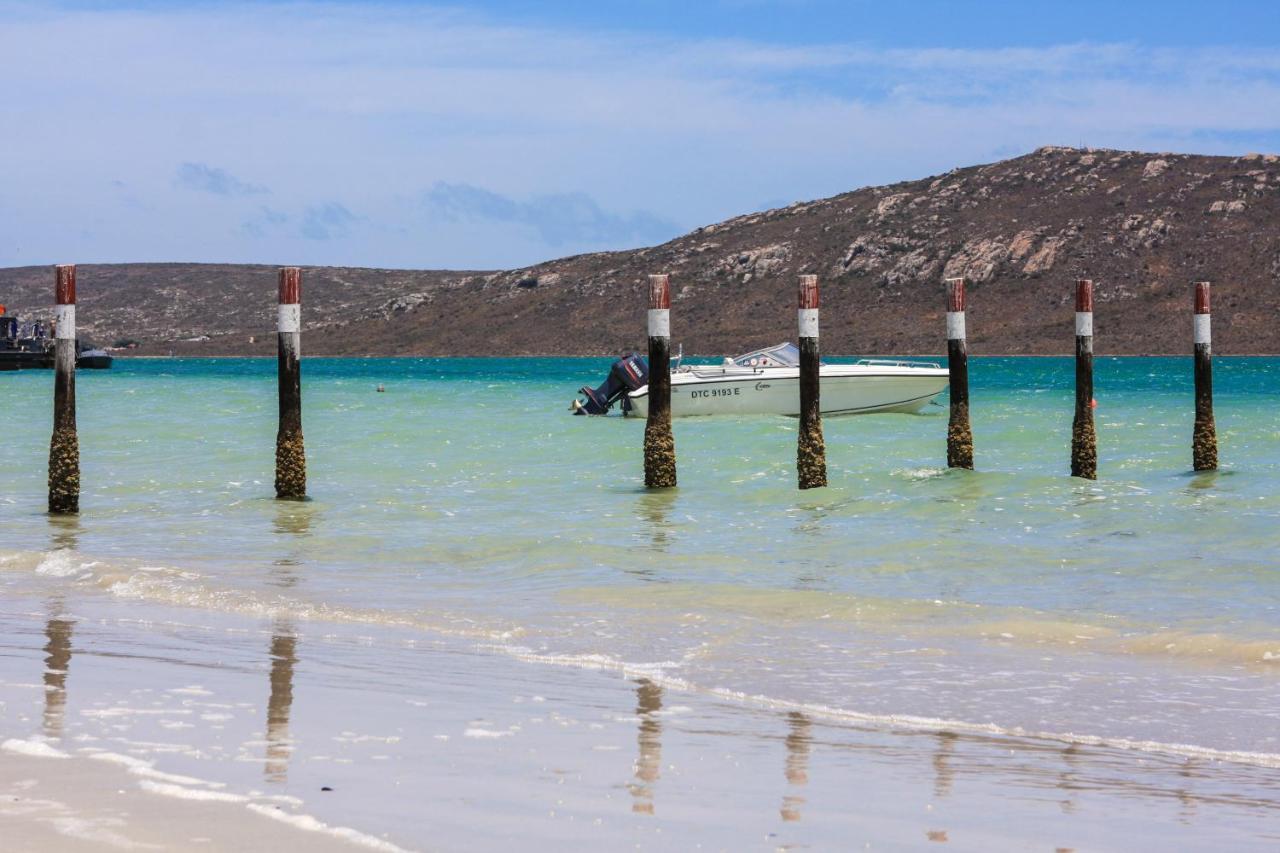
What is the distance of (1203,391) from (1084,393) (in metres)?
2.72

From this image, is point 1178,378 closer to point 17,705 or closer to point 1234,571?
point 1234,571

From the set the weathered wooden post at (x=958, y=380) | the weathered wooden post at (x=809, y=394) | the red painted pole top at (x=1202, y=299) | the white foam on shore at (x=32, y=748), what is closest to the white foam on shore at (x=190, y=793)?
the white foam on shore at (x=32, y=748)

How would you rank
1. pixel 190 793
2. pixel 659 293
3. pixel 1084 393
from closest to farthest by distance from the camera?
pixel 190 793
pixel 659 293
pixel 1084 393

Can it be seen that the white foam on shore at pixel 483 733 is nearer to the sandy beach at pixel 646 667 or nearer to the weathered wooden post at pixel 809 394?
the sandy beach at pixel 646 667

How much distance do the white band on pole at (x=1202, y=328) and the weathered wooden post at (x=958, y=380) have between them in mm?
3580

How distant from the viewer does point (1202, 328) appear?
25328 mm

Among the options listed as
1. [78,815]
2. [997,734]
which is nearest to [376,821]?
[78,815]

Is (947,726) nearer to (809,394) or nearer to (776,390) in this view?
(809,394)

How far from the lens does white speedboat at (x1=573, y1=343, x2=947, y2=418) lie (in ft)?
137

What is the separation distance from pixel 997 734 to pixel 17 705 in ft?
15.1

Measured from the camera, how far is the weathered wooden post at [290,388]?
781 inches

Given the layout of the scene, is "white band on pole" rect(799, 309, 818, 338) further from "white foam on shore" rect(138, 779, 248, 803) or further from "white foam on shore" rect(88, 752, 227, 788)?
"white foam on shore" rect(138, 779, 248, 803)

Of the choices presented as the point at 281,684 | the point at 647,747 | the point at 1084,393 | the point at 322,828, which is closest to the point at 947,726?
the point at 647,747

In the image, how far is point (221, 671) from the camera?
9.12 metres
